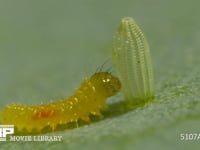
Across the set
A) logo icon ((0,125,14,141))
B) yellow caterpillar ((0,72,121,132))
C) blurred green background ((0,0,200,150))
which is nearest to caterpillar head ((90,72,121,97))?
yellow caterpillar ((0,72,121,132))

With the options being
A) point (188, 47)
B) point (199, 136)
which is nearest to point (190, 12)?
point (188, 47)

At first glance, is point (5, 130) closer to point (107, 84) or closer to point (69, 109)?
point (69, 109)

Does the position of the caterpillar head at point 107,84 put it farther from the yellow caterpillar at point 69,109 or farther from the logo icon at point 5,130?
the logo icon at point 5,130

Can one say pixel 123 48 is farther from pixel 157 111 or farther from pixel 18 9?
pixel 18 9

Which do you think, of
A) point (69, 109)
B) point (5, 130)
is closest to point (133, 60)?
point (69, 109)

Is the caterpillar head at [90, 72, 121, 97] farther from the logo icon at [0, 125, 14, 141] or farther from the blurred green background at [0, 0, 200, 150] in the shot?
the logo icon at [0, 125, 14, 141]

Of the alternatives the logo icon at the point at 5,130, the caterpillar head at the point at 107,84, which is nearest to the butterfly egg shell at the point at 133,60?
the caterpillar head at the point at 107,84
